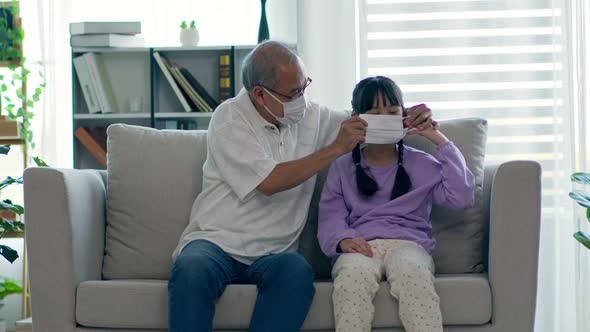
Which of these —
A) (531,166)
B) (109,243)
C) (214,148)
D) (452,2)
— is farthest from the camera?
(452,2)

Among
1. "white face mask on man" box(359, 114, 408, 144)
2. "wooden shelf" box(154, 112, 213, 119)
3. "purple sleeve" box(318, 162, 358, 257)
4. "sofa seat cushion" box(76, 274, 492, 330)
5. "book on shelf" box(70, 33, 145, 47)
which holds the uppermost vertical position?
"book on shelf" box(70, 33, 145, 47)

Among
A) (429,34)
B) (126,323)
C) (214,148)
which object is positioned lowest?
(126,323)

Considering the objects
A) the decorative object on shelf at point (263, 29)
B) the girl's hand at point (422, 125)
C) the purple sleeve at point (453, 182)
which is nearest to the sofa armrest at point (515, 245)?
the purple sleeve at point (453, 182)

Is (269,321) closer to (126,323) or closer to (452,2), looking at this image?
(126,323)

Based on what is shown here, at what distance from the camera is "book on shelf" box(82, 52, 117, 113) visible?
3770 millimetres

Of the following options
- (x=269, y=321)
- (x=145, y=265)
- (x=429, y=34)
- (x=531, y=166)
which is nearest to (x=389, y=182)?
(x=531, y=166)

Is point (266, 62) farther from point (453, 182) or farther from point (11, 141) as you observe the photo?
point (11, 141)

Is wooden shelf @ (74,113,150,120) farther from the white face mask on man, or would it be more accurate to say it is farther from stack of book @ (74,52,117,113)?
the white face mask on man

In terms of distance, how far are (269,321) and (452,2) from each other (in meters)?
2.12

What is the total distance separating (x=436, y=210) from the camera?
2.63 m

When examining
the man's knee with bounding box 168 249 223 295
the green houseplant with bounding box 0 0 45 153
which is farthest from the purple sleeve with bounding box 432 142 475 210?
the green houseplant with bounding box 0 0 45 153

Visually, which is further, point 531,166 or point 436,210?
point 436,210

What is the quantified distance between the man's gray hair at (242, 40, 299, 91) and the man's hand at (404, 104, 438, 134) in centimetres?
Result: 36

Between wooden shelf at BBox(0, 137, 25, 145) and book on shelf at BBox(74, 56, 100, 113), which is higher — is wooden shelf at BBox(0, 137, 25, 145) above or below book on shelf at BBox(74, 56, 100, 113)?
below
